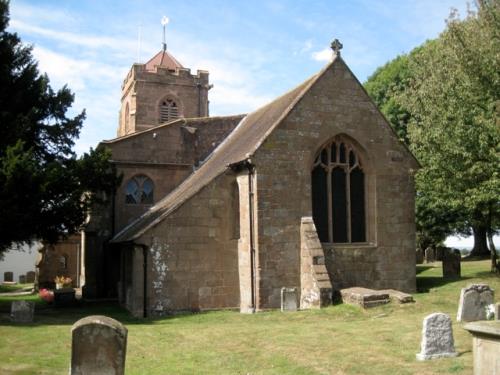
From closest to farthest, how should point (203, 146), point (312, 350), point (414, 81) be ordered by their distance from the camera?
1. point (312, 350)
2. point (414, 81)
3. point (203, 146)

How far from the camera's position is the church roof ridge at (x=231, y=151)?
18.9 m

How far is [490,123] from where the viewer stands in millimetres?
19328

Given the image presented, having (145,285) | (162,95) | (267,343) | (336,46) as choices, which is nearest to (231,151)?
(336,46)

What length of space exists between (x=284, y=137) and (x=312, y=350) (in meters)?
9.23

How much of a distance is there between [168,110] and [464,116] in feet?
71.3

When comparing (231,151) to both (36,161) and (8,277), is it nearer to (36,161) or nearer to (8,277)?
(36,161)

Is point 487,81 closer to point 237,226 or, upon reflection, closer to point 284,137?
point 284,137

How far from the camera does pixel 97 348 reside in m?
8.64

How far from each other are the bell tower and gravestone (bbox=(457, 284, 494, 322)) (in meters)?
27.2

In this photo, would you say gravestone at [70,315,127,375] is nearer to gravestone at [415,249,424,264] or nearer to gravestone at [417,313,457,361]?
gravestone at [417,313,457,361]

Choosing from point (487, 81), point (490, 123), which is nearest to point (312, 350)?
point (490, 123)

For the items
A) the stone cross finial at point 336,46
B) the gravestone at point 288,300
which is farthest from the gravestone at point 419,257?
the gravestone at point 288,300

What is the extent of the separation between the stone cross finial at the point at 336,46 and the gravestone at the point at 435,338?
1245cm

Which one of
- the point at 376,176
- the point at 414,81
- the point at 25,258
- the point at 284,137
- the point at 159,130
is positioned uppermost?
the point at 414,81
